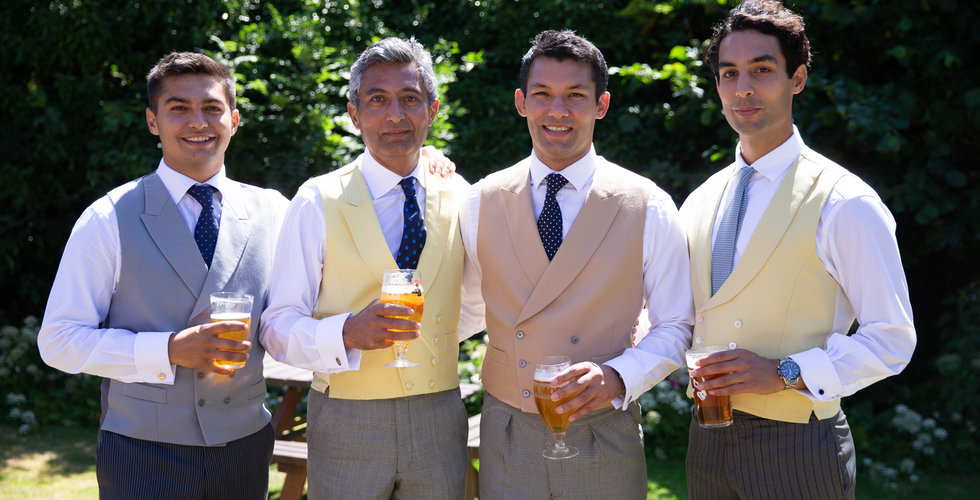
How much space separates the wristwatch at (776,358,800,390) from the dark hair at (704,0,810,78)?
93 cm

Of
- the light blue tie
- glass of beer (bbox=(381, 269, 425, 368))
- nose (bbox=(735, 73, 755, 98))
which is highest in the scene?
nose (bbox=(735, 73, 755, 98))

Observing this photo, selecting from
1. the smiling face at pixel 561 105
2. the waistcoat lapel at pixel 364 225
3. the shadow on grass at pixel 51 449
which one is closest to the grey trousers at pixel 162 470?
the waistcoat lapel at pixel 364 225

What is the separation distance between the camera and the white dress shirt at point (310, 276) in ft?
8.98

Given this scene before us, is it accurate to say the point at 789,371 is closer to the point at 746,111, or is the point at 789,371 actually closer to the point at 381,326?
the point at 746,111

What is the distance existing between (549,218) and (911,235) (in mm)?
4069

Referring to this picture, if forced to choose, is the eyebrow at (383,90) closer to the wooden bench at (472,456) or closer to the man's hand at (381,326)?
the man's hand at (381,326)

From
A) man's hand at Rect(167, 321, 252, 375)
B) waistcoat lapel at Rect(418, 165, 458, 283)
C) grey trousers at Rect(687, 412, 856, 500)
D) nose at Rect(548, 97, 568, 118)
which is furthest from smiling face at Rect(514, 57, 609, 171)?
man's hand at Rect(167, 321, 252, 375)

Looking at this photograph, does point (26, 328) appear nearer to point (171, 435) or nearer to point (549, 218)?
point (171, 435)

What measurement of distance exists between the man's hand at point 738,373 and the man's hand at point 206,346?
4.39 ft

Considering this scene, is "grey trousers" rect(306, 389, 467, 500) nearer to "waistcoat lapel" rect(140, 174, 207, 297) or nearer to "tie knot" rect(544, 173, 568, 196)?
"waistcoat lapel" rect(140, 174, 207, 297)

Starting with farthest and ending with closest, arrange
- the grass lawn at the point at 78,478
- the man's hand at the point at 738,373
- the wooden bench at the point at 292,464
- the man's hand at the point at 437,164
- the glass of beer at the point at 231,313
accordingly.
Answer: the grass lawn at the point at 78,478, the wooden bench at the point at 292,464, the man's hand at the point at 437,164, the glass of beer at the point at 231,313, the man's hand at the point at 738,373

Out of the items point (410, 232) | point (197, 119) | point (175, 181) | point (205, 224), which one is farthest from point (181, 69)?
point (410, 232)

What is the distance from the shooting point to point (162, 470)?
2.77 m

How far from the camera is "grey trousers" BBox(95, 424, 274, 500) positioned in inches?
109
